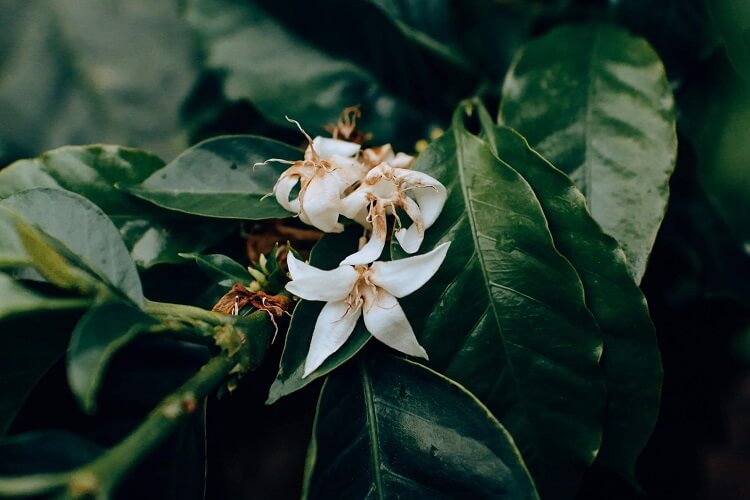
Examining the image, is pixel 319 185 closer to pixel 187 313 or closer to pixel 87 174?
pixel 187 313

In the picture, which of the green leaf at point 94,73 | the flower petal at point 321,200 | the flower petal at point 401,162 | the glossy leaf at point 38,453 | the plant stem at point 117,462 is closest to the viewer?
the plant stem at point 117,462

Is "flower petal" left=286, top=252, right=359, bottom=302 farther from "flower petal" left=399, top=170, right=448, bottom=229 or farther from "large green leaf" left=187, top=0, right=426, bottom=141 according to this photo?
"large green leaf" left=187, top=0, right=426, bottom=141

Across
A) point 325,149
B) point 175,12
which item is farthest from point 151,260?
point 175,12

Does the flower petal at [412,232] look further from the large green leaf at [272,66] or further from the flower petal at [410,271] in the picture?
the large green leaf at [272,66]

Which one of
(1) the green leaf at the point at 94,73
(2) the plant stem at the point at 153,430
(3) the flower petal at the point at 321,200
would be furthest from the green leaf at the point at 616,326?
(1) the green leaf at the point at 94,73

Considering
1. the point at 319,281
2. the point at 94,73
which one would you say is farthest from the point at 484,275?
the point at 94,73

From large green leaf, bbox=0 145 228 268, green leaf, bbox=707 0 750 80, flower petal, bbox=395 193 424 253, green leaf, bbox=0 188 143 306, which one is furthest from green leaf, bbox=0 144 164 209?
green leaf, bbox=707 0 750 80

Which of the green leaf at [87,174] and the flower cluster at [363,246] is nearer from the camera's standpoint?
the flower cluster at [363,246]
